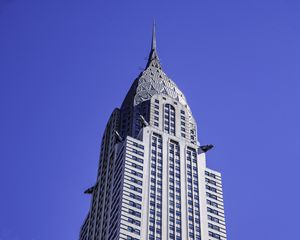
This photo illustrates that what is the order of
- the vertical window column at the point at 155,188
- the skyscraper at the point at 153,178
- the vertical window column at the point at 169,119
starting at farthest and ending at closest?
the vertical window column at the point at 169,119 < the skyscraper at the point at 153,178 < the vertical window column at the point at 155,188

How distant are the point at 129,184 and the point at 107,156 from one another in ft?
81.7

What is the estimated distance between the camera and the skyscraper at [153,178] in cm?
14275

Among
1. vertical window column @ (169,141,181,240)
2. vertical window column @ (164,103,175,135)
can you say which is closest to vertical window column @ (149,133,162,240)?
vertical window column @ (169,141,181,240)

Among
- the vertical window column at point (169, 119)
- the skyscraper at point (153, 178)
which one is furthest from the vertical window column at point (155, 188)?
the vertical window column at point (169, 119)

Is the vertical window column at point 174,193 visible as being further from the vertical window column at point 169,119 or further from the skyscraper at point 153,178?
the vertical window column at point 169,119

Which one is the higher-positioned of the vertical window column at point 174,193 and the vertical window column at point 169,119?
the vertical window column at point 169,119

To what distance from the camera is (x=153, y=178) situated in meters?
153

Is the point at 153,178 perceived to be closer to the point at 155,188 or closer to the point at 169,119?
the point at 155,188

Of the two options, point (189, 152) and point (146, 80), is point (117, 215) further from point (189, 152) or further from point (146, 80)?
point (146, 80)

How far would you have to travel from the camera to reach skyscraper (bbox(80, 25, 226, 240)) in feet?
468

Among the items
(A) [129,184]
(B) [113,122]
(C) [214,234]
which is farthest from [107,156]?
(C) [214,234]

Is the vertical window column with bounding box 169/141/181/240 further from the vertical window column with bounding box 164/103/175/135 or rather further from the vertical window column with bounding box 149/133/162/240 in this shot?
the vertical window column with bounding box 164/103/175/135

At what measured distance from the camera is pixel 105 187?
162 meters

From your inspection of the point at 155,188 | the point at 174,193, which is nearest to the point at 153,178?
the point at 155,188
